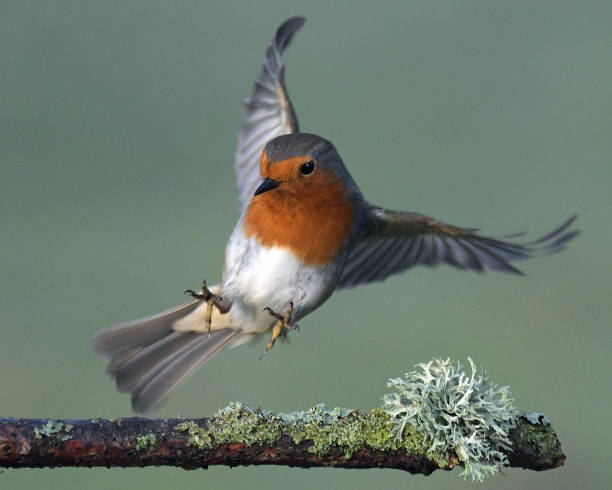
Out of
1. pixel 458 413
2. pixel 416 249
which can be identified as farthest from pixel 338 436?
pixel 416 249

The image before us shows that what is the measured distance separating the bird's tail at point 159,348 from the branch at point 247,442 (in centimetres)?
99

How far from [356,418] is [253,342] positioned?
108 centimetres

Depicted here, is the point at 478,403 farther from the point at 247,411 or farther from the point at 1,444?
the point at 1,444

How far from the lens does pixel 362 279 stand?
134 inches

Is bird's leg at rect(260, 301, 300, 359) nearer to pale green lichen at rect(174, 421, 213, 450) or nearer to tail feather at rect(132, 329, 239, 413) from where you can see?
tail feather at rect(132, 329, 239, 413)

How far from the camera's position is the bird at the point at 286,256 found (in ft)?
9.41

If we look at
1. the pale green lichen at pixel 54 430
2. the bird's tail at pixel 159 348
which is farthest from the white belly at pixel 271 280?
the pale green lichen at pixel 54 430

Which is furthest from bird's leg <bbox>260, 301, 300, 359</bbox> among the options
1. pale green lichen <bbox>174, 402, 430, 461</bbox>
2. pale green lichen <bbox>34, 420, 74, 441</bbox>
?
pale green lichen <bbox>34, 420, 74, 441</bbox>

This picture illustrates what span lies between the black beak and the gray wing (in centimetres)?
73

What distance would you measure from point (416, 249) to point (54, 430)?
6.12 ft

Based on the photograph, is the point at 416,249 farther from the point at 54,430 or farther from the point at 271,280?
the point at 54,430

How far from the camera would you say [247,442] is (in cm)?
206

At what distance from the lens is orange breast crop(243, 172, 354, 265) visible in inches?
113

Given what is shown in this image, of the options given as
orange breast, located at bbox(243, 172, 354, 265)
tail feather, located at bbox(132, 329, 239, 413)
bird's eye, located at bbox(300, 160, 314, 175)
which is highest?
bird's eye, located at bbox(300, 160, 314, 175)
